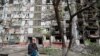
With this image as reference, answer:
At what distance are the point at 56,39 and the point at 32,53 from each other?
25.7 metres

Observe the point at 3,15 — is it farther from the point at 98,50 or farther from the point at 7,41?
the point at 98,50

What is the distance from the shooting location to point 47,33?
3762 centimetres

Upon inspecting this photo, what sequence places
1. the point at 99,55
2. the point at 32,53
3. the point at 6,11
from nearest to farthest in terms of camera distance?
the point at 32,53 < the point at 99,55 < the point at 6,11

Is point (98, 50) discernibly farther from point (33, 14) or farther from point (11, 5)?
point (11, 5)

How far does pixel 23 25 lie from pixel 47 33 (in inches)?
A: 135

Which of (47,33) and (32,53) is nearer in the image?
(32,53)

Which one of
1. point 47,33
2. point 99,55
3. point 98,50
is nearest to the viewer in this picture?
point 99,55

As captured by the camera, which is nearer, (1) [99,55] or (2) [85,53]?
(1) [99,55]

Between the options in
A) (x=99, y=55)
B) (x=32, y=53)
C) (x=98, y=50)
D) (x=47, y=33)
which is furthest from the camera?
(x=47, y=33)

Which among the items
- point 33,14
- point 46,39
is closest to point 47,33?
point 46,39

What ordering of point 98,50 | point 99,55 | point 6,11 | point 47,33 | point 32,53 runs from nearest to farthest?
point 32,53, point 99,55, point 98,50, point 47,33, point 6,11

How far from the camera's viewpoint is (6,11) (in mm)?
40656

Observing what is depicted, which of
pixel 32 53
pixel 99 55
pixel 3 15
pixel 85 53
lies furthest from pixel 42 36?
pixel 32 53

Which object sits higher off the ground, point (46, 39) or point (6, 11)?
point (6, 11)
